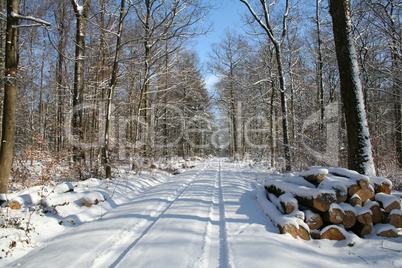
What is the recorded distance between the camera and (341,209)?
388cm

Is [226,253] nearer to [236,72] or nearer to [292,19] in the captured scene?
[292,19]

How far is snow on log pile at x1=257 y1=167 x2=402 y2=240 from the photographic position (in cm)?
388

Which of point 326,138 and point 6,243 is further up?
point 326,138

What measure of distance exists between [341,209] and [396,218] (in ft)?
3.37

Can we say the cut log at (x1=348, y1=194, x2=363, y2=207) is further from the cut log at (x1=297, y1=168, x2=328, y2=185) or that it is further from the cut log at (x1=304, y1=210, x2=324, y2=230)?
the cut log at (x1=304, y1=210, x2=324, y2=230)

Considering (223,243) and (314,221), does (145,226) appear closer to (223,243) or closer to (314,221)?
(223,243)

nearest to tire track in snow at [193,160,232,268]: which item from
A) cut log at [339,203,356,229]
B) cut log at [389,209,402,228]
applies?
cut log at [339,203,356,229]

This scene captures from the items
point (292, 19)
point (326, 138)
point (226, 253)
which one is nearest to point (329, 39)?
point (292, 19)

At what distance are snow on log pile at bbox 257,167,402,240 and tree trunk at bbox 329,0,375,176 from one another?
888mm

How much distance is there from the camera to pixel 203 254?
3234 mm

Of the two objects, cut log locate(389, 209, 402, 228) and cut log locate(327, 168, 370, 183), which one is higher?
cut log locate(327, 168, 370, 183)

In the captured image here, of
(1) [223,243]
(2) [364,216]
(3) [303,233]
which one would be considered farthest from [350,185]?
(1) [223,243]

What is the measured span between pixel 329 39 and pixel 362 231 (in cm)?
1287

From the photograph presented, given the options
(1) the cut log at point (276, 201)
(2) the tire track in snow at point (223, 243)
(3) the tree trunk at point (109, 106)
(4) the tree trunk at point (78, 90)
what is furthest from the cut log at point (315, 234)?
(4) the tree trunk at point (78, 90)
